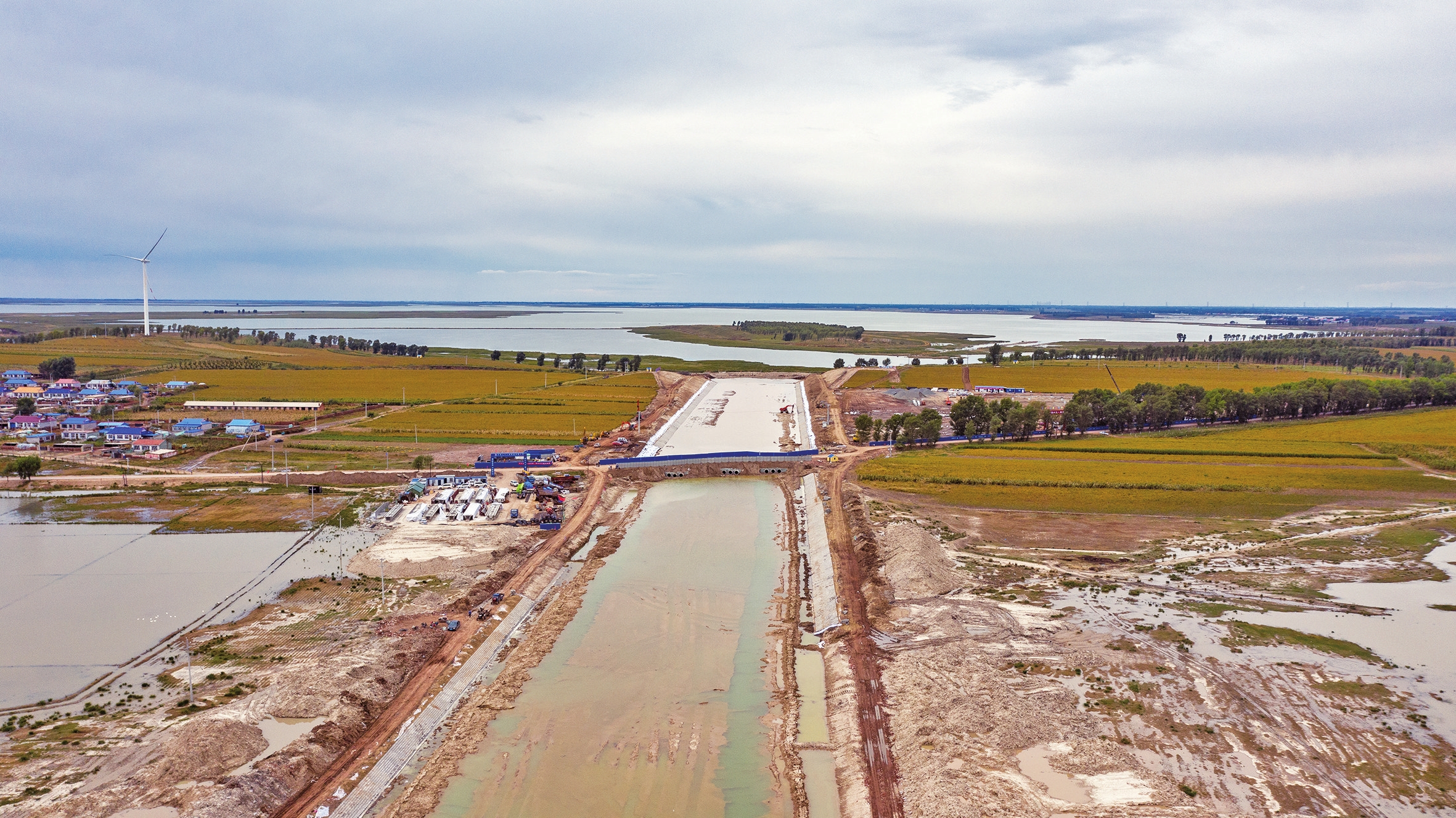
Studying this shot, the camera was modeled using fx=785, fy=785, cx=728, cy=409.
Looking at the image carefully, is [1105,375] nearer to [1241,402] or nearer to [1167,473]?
[1241,402]

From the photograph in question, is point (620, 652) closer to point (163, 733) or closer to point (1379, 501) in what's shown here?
point (163, 733)

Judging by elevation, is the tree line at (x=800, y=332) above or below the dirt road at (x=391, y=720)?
above

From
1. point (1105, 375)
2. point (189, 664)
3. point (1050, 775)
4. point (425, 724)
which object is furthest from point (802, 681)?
point (1105, 375)

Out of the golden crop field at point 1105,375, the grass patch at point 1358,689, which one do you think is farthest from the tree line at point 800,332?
the grass patch at point 1358,689

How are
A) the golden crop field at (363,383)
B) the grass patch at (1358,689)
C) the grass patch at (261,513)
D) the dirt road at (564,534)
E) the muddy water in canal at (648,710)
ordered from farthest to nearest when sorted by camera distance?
the golden crop field at (363,383) → the grass patch at (261,513) → the dirt road at (564,534) → the grass patch at (1358,689) → the muddy water in canal at (648,710)

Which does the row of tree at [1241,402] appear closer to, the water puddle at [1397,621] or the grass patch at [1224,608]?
the water puddle at [1397,621]

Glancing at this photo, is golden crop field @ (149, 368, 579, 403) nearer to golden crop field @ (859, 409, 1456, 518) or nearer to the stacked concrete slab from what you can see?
golden crop field @ (859, 409, 1456, 518)

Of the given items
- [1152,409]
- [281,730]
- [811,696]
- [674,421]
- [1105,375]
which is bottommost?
[811,696]
